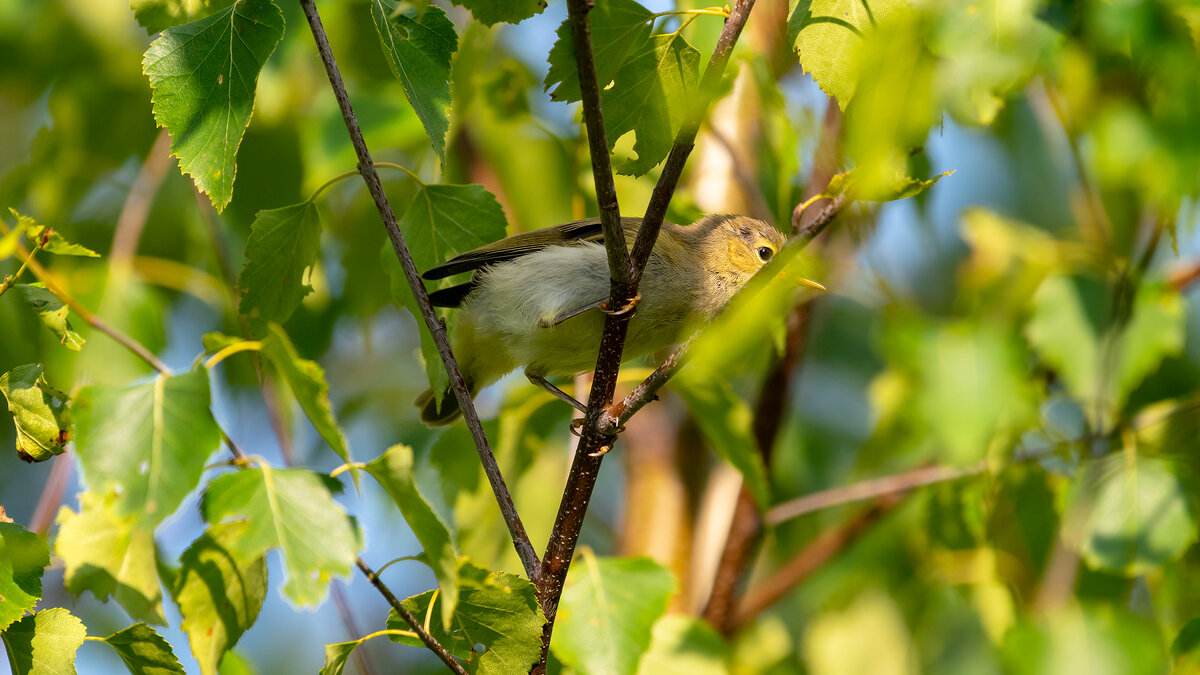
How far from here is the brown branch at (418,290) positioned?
1.54m

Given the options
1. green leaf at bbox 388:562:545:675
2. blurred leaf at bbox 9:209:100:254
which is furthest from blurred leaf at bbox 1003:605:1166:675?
blurred leaf at bbox 9:209:100:254

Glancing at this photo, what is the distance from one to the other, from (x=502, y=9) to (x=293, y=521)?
885 millimetres

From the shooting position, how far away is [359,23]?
3.27 meters

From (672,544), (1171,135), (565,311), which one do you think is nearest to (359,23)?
(565,311)

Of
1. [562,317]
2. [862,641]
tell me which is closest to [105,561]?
[562,317]

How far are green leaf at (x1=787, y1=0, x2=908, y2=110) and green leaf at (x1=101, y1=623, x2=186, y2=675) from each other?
148 cm

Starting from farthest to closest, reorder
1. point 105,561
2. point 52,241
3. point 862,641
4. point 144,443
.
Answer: point 862,641
point 105,561
point 52,241
point 144,443

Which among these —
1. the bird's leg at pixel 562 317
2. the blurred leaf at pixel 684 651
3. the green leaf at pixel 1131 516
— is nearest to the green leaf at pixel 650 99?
the bird's leg at pixel 562 317

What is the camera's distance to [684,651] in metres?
2.55

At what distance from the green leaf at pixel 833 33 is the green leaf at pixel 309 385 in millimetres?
994

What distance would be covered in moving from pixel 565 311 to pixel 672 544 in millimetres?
1366

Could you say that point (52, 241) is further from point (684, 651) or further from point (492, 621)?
point (684, 651)

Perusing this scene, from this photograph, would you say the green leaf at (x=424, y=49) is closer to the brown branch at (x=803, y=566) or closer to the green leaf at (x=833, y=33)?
the green leaf at (x=833, y=33)

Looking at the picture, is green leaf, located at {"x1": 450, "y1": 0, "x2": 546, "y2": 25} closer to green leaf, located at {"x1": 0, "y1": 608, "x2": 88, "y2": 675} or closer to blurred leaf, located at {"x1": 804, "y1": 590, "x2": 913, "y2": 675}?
green leaf, located at {"x1": 0, "y1": 608, "x2": 88, "y2": 675}
